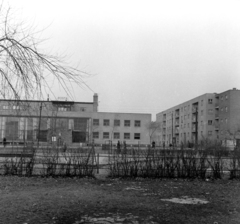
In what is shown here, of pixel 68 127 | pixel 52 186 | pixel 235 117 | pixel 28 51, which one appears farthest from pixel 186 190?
pixel 235 117

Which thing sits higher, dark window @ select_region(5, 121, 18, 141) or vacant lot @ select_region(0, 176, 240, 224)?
dark window @ select_region(5, 121, 18, 141)

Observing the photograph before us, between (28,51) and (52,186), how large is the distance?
495cm

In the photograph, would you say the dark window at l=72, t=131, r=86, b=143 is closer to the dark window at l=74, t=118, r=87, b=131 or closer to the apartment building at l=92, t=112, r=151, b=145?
the dark window at l=74, t=118, r=87, b=131

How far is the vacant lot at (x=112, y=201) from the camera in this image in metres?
6.14

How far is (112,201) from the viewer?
7.69 m

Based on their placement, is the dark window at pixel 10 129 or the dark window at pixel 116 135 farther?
the dark window at pixel 116 135

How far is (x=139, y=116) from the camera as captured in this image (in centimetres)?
7069

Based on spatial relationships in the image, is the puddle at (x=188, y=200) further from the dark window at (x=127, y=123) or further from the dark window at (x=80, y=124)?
the dark window at (x=127, y=123)

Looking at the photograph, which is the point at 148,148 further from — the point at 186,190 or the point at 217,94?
the point at 217,94

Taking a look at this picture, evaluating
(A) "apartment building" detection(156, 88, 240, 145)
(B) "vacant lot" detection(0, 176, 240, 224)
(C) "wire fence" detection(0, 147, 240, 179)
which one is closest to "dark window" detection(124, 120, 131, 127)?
(A) "apartment building" detection(156, 88, 240, 145)

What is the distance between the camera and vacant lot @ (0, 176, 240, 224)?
614cm

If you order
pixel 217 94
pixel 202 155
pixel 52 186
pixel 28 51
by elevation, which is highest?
pixel 217 94

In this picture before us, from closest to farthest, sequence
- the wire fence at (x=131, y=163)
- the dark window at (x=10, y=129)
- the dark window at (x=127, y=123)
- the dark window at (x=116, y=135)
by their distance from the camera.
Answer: the wire fence at (x=131, y=163), the dark window at (x=10, y=129), the dark window at (x=116, y=135), the dark window at (x=127, y=123)

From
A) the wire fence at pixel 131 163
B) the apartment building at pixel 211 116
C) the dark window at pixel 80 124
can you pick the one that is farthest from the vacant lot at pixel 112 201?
the dark window at pixel 80 124
